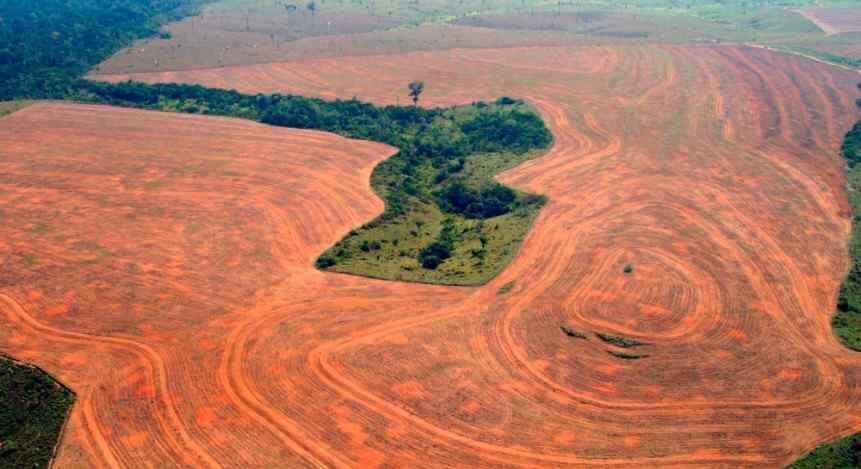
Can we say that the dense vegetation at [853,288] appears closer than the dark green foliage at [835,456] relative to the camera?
No

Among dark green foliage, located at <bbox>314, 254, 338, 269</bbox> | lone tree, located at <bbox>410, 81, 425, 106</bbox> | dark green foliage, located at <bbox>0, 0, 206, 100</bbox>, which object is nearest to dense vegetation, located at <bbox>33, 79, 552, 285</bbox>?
dark green foliage, located at <bbox>314, 254, 338, 269</bbox>

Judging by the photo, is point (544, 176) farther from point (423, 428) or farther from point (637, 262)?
point (423, 428)

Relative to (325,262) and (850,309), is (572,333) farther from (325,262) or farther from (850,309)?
(325,262)

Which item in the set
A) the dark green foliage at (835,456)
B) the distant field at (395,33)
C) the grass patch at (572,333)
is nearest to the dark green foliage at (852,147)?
the grass patch at (572,333)

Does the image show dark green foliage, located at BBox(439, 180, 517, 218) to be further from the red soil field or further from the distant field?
the red soil field

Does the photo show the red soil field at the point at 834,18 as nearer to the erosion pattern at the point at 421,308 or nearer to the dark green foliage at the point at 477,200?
the erosion pattern at the point at 421,308

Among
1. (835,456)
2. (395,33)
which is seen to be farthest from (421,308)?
(395,33)
